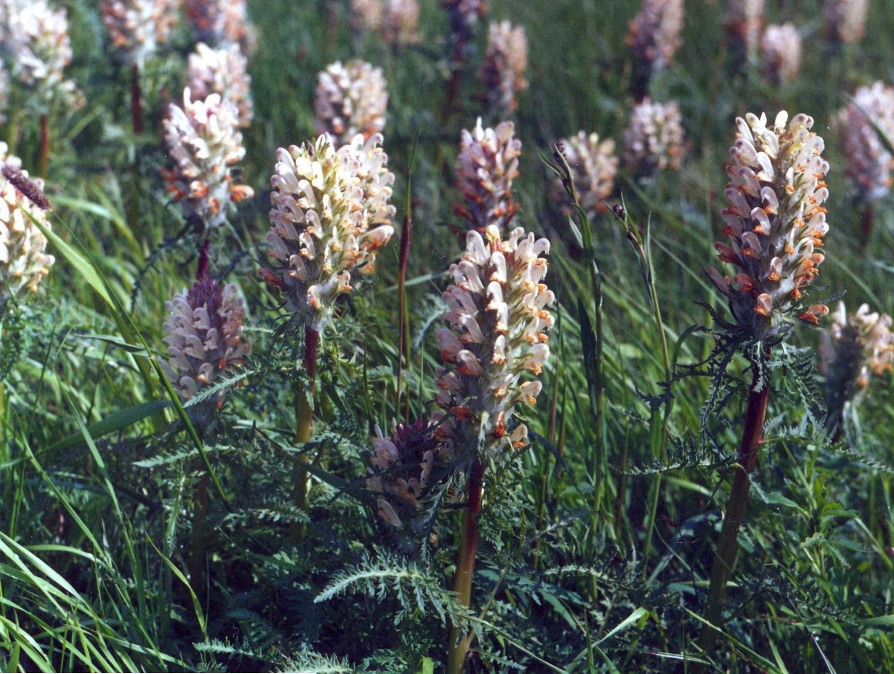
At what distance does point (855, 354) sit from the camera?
2967 mm

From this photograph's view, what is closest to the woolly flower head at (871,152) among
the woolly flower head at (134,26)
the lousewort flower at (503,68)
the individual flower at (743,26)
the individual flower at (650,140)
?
the individual flower at (650,140)

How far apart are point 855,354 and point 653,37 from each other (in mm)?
3212

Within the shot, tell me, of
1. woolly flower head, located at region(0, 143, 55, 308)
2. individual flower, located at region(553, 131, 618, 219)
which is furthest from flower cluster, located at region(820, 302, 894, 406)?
woolly flower head, located at region(0, 143, 55, 308)

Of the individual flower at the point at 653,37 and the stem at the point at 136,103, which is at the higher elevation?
the individual flower at the point at 653,37

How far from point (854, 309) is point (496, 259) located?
96.1 inches

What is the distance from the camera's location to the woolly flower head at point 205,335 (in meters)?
2.26

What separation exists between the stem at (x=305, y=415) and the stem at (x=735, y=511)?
906mm

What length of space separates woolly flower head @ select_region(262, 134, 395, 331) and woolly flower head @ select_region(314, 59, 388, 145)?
5.62 ft

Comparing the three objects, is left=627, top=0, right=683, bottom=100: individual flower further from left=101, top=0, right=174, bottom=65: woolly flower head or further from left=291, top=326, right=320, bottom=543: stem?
left=291, top=326, right=320, bottom=543: stem

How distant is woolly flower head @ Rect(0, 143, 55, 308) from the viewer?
8.02ft

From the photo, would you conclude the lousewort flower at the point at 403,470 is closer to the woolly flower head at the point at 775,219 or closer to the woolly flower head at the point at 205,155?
the woolly flower head at the point at 775,219

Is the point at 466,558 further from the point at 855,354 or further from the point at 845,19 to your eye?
the point at 845,19

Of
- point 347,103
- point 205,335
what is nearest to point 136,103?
point 347,103

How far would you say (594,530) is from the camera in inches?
93.0
